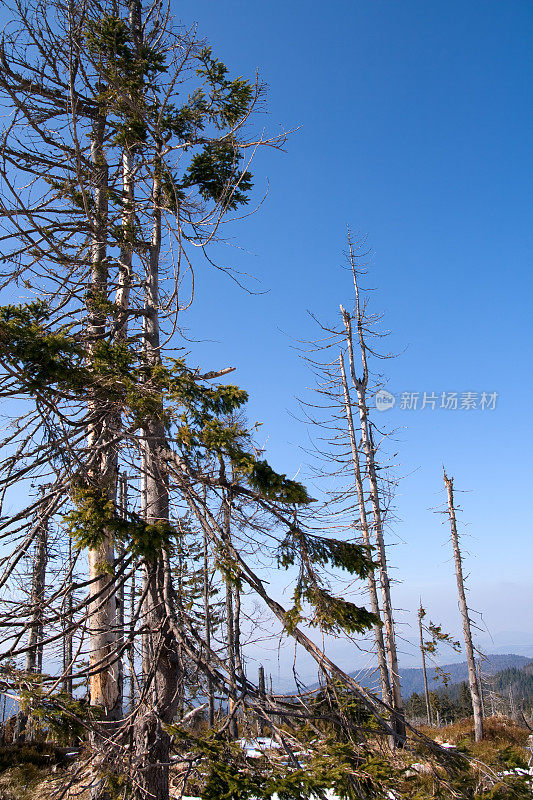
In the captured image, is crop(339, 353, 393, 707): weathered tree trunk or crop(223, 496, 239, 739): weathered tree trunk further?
crop(339, 353, 393, 707): weathered tree trunk

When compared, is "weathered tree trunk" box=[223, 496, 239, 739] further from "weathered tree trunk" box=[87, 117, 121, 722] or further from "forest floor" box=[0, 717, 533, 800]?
"weathered tree trunk" box=[87, 117, 121, 722]

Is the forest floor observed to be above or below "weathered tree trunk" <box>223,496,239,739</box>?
below

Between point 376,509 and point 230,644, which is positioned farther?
point 376,509

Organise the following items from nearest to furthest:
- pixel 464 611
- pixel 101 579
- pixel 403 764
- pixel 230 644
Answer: pixel 403 764 → pixel 230 644 → pixel 101 579 → pixel 464 611

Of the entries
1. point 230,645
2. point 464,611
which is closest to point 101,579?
point 230,645

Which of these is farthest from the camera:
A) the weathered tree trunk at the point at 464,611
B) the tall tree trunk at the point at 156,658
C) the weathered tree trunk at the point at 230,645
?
the weathered tree trunk at the point at 464,611

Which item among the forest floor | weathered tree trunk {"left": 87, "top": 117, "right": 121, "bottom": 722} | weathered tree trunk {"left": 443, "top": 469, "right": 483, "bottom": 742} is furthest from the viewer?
weathered tree trunk {"left": 443, "top": 469, "right": 483, "bottom": 742}

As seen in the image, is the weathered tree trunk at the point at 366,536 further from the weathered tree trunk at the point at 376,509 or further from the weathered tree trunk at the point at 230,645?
the weathered tree trunk at the point at 230,645

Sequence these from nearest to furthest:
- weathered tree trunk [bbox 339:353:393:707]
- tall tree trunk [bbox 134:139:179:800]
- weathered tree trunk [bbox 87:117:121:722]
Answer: tall tree trunk [bbox 134:139:179:800], weathered tree trunk [bbox 87:117:121:722], weathered tree trunk [bbox 339:353:393:707]

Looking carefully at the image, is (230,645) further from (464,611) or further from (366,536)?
(464,611)

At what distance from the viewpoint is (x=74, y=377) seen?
12.0 ft

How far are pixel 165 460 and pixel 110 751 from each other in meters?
2.06

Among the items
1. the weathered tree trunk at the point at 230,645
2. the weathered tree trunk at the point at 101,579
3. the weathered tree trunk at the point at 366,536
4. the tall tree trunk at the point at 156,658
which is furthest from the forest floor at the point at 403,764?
the weathered tree trunk at the point at 366,536

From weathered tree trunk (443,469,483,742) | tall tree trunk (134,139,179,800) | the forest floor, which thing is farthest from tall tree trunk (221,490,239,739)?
weathered tree trunk (443,469,483,742)
